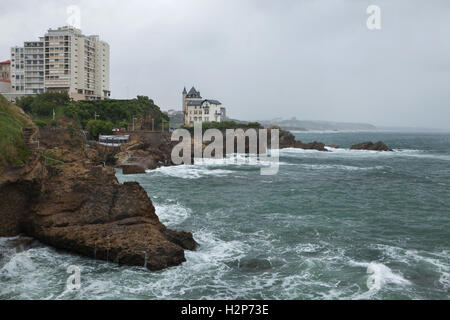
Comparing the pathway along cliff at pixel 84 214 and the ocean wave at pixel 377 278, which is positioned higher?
the pathway along cliff at pixel 84 214

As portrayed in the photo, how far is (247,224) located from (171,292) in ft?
30.1

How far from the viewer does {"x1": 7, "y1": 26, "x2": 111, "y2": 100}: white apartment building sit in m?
77.9

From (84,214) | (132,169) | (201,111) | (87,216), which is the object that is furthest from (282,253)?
(201,111)

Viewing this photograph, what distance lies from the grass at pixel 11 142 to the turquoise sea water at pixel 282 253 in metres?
3.51

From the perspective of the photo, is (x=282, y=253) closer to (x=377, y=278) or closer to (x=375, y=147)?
(x=377, y=278)

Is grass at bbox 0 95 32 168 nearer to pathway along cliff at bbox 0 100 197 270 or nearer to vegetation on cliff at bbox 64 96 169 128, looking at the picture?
pathway along cliff at bbox 0 100 197 270

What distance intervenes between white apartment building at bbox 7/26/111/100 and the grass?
216ft

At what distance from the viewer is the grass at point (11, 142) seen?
15.7 meters

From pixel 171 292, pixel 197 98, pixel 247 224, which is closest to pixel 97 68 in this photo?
pixel 197 98

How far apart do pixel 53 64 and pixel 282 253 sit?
253 ft

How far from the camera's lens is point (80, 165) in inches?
735

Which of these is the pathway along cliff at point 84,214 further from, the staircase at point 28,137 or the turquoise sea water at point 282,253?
the turquoise sea water at point 282,253

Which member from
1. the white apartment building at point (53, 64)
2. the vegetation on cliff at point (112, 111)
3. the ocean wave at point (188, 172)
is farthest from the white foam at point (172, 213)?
the white apartment building at point (53, 64)

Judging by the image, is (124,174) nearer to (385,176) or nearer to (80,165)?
(80,165)
